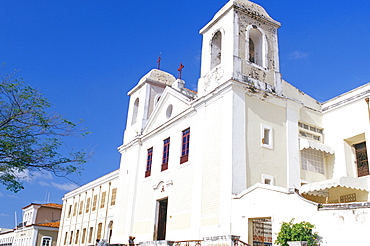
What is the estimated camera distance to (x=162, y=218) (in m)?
19.8

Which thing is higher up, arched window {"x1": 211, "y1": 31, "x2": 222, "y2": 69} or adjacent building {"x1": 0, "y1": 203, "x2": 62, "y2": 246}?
arched window {"x1": 211, "y1": 31, "x2": 222, "y2": 69}

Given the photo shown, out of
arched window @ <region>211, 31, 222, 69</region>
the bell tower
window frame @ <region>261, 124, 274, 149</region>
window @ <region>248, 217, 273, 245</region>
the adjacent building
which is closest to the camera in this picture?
window @ <region>248, 217, 273, 245</region>

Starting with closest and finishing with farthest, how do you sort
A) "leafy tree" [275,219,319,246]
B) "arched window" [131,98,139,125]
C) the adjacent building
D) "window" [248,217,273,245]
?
"leafy tree" [275,219,319,246] → "window" [248,217,273,245] → "arched window" [131,98,139,125] → the adjacent building

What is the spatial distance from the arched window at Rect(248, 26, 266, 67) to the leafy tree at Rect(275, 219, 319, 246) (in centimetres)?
855

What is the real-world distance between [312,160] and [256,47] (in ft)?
18.9

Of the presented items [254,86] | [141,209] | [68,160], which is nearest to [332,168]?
[254,86]

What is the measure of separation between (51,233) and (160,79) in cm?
2279

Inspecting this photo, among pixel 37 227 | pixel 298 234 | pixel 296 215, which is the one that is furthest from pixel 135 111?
pixel 37 227

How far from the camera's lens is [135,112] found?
25797 mm

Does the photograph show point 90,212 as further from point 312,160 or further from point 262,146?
point 312,160

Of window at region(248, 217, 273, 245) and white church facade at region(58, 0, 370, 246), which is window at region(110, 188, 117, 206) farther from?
window at region(248, 217, 273, 245)

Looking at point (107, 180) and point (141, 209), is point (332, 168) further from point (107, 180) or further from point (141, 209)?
point (107, 180)

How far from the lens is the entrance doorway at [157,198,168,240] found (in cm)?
1941

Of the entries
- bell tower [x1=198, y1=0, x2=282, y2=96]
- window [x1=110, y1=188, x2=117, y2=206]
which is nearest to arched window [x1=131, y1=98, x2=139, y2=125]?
window [x1=110, y1=188, x2=117, y2=206]
